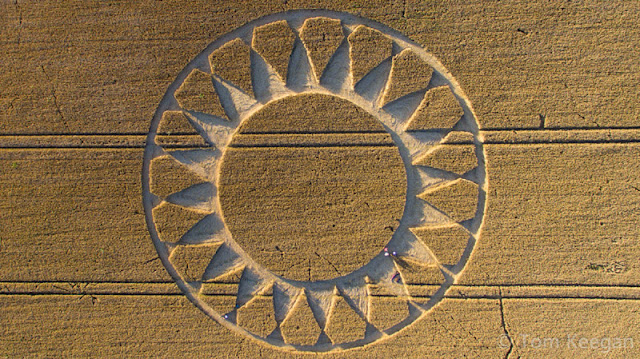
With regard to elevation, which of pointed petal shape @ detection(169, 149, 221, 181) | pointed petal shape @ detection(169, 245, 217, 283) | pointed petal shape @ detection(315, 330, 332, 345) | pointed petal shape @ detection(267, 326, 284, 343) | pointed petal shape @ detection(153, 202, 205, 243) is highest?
pointed petal shape @ detection(169, 149, 221, 181)

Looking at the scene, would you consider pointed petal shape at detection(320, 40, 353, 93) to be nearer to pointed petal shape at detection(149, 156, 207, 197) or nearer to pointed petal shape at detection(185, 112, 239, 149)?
pointed petal shape at detection(185, 112, 239, 149)

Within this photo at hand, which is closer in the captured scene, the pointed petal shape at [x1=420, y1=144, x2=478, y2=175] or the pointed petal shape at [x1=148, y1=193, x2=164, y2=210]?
the pointed petal shape at [x1=420, y1=144, x2=478, y2=175]

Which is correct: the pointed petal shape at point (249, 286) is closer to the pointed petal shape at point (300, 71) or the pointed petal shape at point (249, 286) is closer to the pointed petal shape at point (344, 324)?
the pointed petal shape at point (344, 324)

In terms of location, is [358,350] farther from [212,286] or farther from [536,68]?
[536,68]

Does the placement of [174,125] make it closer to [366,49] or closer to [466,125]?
[366,49]

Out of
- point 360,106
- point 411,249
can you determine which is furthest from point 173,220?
point 411,249

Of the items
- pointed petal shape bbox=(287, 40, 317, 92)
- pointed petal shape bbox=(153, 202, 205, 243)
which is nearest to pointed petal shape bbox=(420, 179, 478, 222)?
pointed petal shape bbox=(287, 40, 317, 92)
